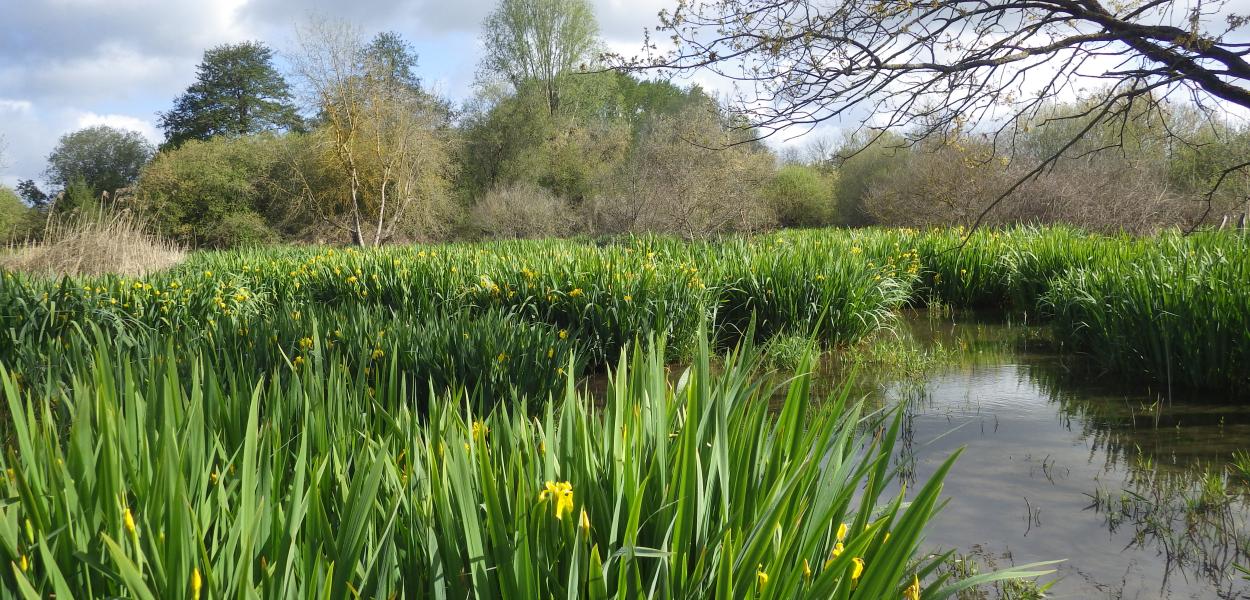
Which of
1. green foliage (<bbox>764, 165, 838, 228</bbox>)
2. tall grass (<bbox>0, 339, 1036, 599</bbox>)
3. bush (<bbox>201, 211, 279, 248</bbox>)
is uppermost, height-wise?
green foliage (<bbox>764, 165, 838, 228</bbox>)

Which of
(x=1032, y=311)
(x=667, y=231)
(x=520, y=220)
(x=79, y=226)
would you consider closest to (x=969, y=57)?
(x=1032, y=311)

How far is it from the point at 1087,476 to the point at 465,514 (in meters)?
3.48

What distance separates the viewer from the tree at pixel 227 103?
35.8 m

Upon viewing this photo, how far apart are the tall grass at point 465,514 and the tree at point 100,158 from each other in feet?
129

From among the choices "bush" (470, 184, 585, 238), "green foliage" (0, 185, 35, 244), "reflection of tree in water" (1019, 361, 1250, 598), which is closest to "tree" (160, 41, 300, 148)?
"green foliage" (0, 185, 35, 244)

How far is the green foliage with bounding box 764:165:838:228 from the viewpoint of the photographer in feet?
90.1

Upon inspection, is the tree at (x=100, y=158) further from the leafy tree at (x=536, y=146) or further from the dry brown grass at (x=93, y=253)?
the dry brown grass at (x=93, y=253)

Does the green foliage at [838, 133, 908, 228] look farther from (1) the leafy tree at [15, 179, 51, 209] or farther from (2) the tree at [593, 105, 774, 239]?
(1) the leafy tree at [15, 179, 51, 209]

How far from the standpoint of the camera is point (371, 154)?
26.8 meters

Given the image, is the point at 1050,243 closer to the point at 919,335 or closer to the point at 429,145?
the point at 919,335

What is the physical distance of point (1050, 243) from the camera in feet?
29.3

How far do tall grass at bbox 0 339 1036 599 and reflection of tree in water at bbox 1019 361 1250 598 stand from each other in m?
1.97

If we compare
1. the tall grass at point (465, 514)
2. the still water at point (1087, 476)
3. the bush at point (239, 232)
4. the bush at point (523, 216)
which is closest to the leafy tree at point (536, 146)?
the bush at point (523, 216)

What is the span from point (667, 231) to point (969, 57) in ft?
51.4
